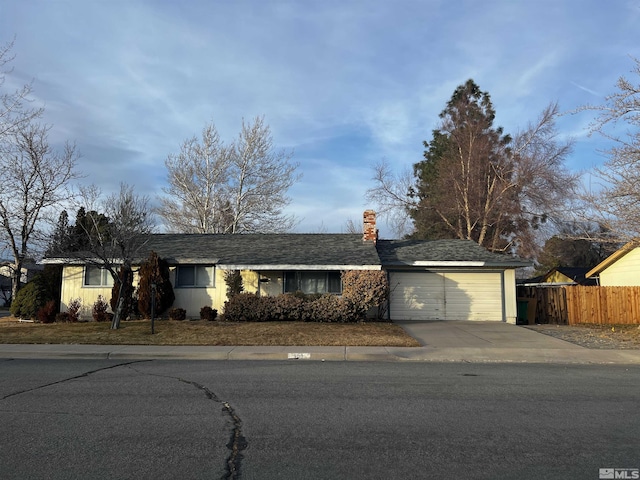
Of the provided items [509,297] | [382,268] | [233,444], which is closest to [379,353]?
[233,444]

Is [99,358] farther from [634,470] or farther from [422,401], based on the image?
[634,470]

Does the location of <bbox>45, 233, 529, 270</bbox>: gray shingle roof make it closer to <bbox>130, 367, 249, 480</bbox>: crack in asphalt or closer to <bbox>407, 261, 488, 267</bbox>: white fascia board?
<bbox>407, 261, 488, 267</bbox>: white fascia board

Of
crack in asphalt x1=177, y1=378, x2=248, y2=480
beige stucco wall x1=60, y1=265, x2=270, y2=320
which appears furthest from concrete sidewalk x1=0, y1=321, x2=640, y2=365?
beige stucco wall x1=60, y1=265, x2=270, y2=320

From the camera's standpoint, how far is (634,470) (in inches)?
177

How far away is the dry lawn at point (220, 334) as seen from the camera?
45.7 feet

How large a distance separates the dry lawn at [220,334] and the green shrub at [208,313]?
143cm

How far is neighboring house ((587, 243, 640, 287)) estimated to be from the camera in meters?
24.1

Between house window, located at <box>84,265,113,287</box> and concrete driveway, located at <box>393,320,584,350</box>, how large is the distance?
41.6 ft

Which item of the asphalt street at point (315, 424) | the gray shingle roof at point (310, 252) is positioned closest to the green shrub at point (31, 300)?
the gray shingle roof at point (310, 252)

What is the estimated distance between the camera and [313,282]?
20.6 metres

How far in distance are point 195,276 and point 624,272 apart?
2168 cm

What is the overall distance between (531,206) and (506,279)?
13.9 m

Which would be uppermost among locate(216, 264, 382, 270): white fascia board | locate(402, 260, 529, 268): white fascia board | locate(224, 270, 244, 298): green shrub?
locate(402, 260, 529, 268): white fascia board

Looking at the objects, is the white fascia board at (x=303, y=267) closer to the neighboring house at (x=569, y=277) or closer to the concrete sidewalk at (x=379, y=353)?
the concrete sidewalk at (x=379, y=353)
